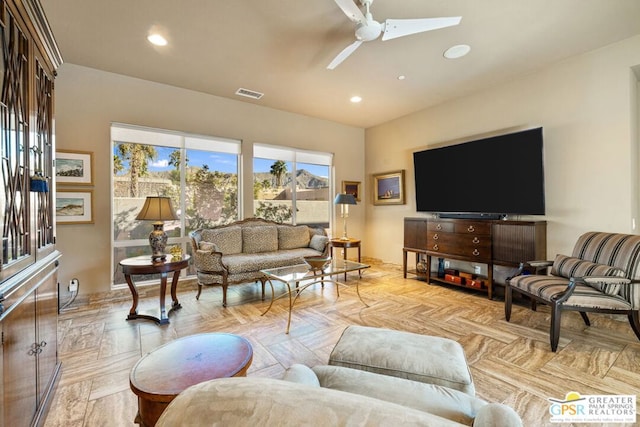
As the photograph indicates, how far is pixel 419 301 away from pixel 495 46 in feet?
9.96

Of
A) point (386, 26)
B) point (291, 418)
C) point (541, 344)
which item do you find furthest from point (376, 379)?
point (386, 26)

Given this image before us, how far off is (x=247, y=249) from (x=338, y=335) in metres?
2.13

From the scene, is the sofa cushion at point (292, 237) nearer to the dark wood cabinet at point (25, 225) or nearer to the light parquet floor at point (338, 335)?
the light parquet floor at point (338, 335)

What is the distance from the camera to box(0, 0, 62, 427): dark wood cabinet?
1163 millimetres

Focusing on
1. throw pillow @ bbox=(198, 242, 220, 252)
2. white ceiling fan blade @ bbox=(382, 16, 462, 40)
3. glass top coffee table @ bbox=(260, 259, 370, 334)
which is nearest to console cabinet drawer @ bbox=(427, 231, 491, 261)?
glass top coffee table @ bbox=(260, 259, 370, 334)

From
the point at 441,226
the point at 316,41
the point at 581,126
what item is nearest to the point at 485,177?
the point at 441,226

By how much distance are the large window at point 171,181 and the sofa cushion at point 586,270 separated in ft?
14.3

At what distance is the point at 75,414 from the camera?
1.58 meters

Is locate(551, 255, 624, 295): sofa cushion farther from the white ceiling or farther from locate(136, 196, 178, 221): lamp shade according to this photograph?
locate(136, 196, 178, 221): lamp shade

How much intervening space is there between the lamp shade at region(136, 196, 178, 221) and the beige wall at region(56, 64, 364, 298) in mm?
1169

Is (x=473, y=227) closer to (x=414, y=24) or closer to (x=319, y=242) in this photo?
(x=319, y=242)

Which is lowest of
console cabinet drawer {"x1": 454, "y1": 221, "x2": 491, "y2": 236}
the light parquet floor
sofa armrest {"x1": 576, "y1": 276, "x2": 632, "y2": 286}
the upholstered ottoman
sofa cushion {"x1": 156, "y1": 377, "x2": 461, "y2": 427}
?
the light parquet floor

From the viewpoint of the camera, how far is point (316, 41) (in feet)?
9.63

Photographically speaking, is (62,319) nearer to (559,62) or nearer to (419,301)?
(419,301)
